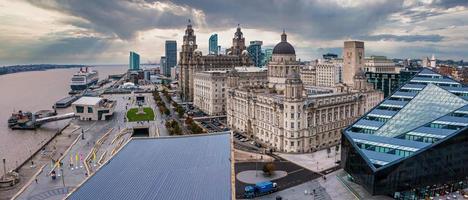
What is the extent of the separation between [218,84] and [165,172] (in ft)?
356

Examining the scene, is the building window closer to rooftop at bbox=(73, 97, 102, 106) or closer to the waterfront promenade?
rooftop at bbox=(73, 97, 102, 106)

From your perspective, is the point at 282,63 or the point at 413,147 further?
the point at 282,63

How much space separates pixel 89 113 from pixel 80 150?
58.3m

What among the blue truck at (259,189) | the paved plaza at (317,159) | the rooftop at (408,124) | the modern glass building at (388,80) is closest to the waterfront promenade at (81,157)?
the blue truck at (259,189)

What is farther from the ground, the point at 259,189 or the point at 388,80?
the point at 388,80

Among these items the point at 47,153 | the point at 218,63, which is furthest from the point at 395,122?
the point at 218,63

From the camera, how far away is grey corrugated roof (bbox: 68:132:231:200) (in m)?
39.0

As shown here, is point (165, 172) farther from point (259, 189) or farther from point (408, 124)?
point (408, 124)

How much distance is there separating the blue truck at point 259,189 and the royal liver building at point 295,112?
26.6 m

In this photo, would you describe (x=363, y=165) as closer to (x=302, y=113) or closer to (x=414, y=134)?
(x=414, y=134)

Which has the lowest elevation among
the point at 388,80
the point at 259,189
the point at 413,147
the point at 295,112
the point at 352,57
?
the point at 259,189

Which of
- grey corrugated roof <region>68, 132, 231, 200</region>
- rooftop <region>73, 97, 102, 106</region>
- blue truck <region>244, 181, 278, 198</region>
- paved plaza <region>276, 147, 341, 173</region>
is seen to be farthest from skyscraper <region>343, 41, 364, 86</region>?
grey corrugated roof <region>68, 132, 231, 200</region>

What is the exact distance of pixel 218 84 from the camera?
153500 millimetres

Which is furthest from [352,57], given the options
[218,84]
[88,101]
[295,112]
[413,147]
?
[413,147]
